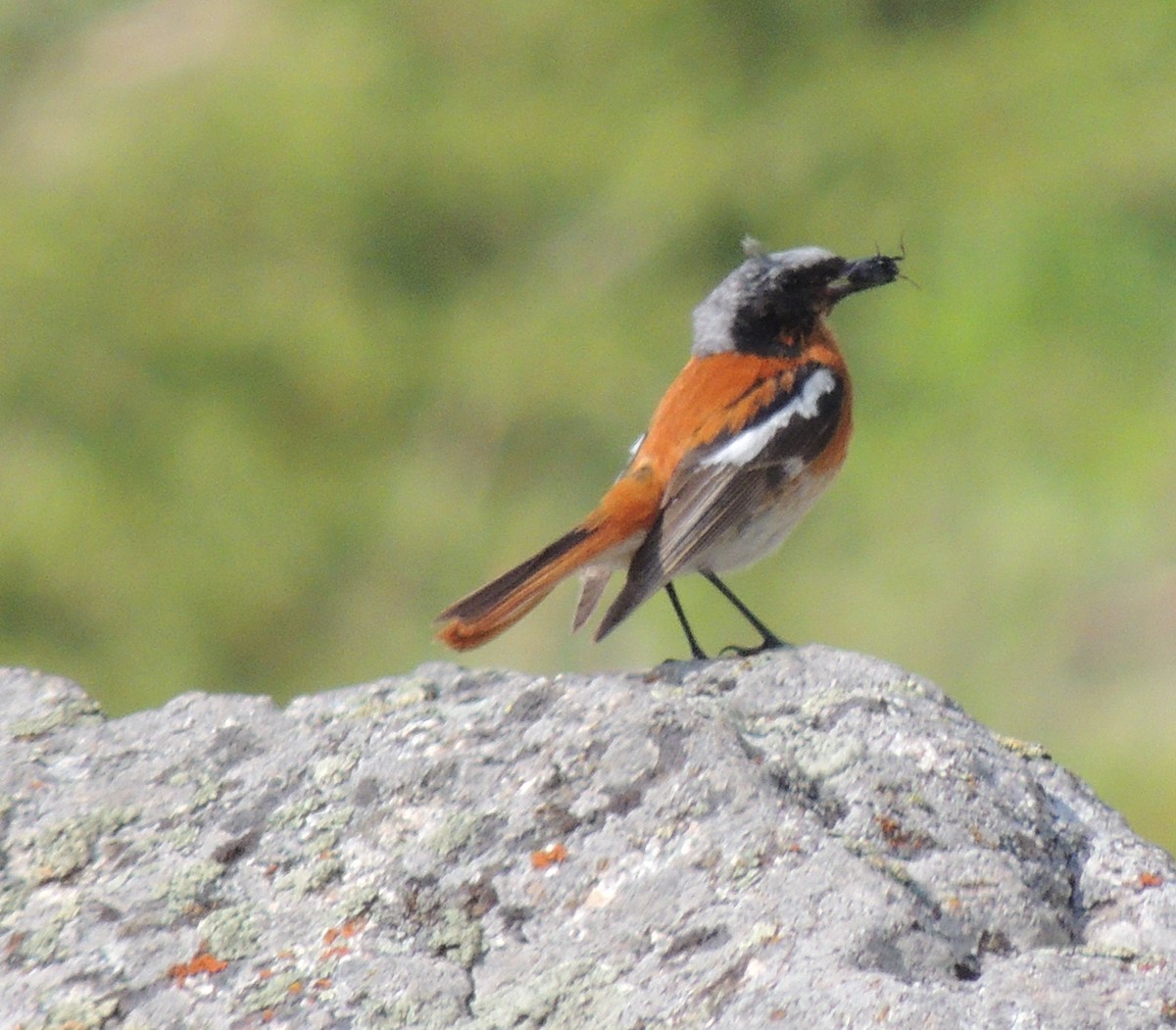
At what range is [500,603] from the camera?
14.0 feet

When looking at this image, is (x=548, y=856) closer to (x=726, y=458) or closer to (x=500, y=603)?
(x=500, y=603)

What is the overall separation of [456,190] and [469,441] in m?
1.65

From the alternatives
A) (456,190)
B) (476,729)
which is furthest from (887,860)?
(456,190)

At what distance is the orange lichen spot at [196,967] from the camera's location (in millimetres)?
2641

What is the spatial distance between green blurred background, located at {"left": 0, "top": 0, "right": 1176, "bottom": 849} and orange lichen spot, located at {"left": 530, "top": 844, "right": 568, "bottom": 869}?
3982 millimetres

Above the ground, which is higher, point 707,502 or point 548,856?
point 707,502

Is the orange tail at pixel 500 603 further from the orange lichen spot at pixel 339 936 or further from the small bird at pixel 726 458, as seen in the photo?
the orange lichen spot at pixel 339 936

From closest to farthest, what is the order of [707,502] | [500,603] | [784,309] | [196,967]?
[196,967] < [500,603] < [707,502] < [784,309]

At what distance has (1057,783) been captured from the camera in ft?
10.8

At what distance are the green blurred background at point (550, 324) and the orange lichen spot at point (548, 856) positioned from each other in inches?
157

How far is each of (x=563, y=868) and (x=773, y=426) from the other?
2439mm

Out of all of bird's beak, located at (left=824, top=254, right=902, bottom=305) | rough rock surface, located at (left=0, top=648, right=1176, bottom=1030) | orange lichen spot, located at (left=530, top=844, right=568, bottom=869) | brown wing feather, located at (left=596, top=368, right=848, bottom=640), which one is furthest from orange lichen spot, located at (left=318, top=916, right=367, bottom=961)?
bird's beak, located at (left=824, top=254, right=902, bottom=305)

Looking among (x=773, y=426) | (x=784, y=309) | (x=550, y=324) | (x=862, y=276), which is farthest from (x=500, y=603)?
(x=550, y=324)

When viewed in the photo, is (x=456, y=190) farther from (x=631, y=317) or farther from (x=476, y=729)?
(x=476, y=729)
